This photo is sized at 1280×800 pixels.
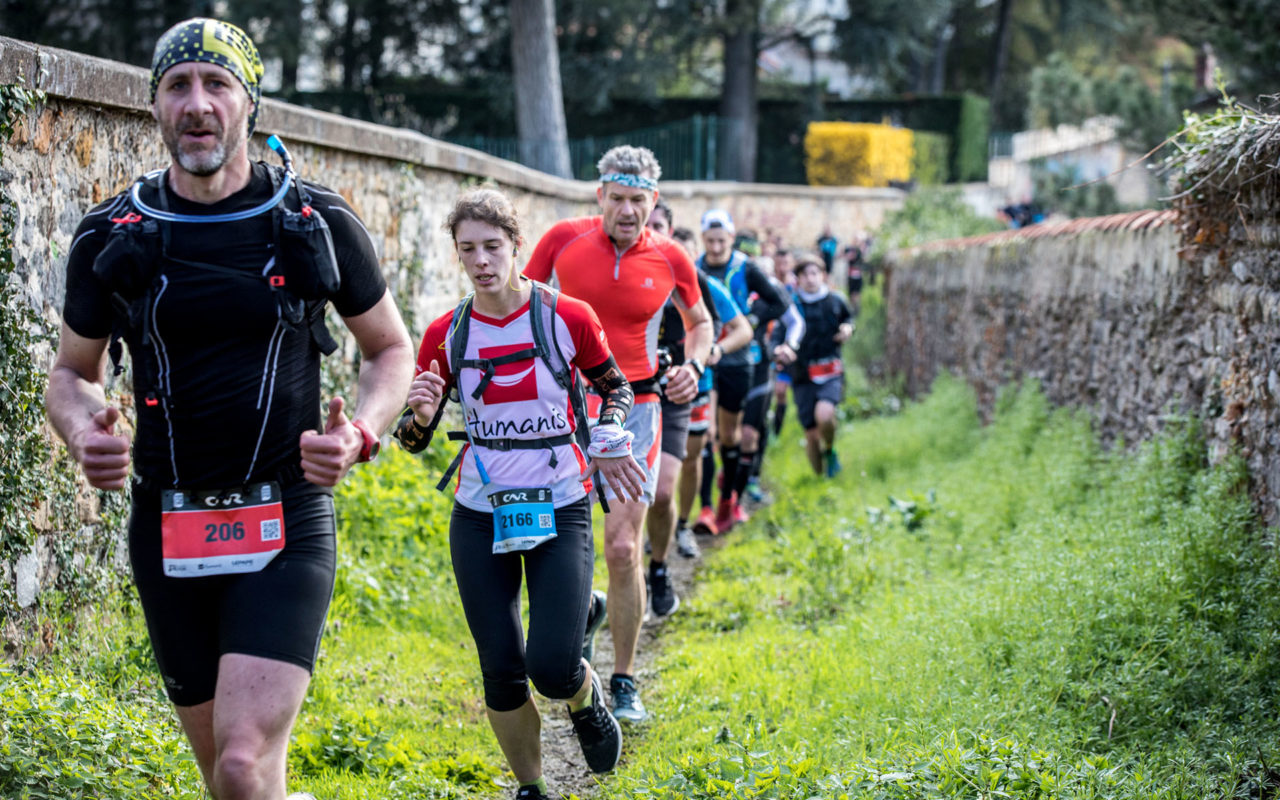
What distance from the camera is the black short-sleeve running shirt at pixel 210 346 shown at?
2754 millimetres

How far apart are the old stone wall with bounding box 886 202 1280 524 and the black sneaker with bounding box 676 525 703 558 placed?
2.65 metres

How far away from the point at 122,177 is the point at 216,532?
103 inches

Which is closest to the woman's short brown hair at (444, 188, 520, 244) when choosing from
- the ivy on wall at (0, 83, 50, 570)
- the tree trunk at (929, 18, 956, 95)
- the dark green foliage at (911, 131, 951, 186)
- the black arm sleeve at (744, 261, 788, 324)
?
the ivy on wall at (0, 83, 50, 570)

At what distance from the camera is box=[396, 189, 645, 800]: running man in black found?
394 centimetres

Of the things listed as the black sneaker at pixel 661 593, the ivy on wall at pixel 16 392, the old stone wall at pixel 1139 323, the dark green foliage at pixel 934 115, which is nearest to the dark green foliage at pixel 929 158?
the dark green foliage at pixel 934 115

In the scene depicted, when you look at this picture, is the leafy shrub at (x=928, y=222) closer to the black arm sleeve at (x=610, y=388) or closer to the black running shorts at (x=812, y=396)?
the black running shorts at (x=812, y=396)

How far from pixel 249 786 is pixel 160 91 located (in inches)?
60.4

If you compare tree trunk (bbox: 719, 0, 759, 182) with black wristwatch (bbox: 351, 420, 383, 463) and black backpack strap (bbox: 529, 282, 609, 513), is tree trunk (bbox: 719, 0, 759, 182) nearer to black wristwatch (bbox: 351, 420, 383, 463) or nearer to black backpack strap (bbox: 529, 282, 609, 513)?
black backpack strap (bbox: 529, 282, 609, 513)

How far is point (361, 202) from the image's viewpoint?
7.47 m

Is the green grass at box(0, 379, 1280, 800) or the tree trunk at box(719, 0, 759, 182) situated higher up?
the tree trunk at box(719, 0, 759, 182)

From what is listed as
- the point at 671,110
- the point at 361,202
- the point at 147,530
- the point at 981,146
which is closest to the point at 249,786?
the point at 147,530

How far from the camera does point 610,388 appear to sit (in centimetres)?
420

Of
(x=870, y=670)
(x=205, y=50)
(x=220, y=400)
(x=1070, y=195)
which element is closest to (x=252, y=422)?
(x=220, y=400)

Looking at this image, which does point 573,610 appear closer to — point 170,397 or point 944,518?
point 170,397
